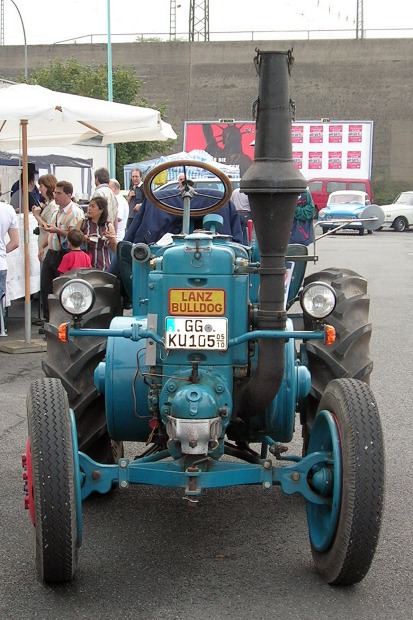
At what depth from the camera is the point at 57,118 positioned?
9938mm

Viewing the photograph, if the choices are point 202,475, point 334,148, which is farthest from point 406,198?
point 202,475

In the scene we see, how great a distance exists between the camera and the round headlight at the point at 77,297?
4.52m

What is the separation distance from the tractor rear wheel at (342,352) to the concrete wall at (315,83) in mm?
48030

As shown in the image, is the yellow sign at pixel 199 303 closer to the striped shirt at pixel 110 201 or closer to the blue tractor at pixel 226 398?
the blue tractor at pixel 226 398

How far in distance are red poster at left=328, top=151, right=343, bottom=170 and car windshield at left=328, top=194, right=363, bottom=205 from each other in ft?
25.3

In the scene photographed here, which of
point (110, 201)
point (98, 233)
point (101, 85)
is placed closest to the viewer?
point (98, 233)

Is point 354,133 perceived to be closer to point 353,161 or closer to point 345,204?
point 353,161

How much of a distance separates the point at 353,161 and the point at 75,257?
116ft

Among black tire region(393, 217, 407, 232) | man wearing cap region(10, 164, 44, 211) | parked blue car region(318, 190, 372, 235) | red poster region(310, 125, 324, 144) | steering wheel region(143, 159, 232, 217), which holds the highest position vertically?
red poster region(310, 125, 324, 144)

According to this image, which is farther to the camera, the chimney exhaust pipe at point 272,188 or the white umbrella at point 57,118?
the white umbrella at point 57,118

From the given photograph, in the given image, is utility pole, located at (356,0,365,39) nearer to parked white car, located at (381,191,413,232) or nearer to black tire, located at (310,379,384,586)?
parked white car, located at (381,191,413,232)

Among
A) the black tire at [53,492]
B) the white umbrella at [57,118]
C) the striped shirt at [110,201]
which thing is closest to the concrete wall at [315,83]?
the striped shirt at [110,201]

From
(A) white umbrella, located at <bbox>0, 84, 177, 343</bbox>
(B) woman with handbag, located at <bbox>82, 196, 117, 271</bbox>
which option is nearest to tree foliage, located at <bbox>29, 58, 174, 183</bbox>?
(A) white umbrella, located at <bbox>0, 84, 177, 343</bbox>

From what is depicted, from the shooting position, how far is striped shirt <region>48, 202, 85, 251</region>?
10844mm
